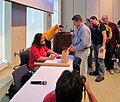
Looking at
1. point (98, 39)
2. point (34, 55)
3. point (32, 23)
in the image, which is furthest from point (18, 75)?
point (32, 23)

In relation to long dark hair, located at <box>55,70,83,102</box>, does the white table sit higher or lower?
lower

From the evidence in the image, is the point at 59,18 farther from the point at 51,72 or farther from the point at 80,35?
the point at 51,72

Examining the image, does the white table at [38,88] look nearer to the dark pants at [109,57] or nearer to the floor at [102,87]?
the floor at [102,87]

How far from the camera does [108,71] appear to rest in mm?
6254

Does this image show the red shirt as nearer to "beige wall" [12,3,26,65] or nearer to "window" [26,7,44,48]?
"beige wall" [12,3,26,65]

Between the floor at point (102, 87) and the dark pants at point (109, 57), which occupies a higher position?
the dark pants at point (109, 57)

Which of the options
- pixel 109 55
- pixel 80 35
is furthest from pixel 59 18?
pixel 80 35

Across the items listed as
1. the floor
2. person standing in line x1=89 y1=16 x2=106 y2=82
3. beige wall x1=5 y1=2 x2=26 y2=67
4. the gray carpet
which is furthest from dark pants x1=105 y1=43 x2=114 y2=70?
the gray carpet

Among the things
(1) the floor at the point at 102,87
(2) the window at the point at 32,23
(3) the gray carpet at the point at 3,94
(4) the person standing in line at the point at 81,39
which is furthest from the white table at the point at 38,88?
(2) the window at the point at 32,23

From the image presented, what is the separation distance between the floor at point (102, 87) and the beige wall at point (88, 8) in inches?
191

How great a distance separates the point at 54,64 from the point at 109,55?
3.07m

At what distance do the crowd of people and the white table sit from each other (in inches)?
16.3

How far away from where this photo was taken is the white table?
2137mm

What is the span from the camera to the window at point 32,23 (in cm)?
640
